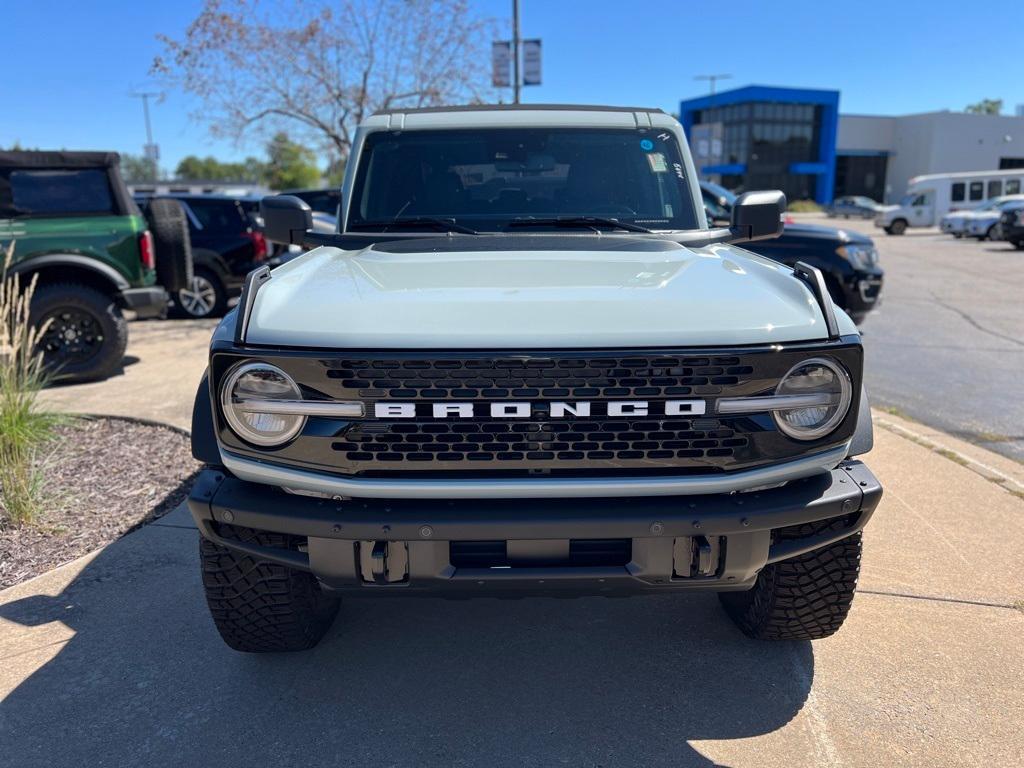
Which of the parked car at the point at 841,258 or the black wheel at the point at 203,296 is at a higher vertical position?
the parked car at the point at 841,258

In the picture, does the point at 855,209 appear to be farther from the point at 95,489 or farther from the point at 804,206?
the point at 95,489

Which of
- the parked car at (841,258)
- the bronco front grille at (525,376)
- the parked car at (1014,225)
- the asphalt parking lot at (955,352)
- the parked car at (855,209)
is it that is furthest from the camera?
the parked car at (855,209)

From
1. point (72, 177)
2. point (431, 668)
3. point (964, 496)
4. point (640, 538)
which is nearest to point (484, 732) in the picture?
point (431, 668)

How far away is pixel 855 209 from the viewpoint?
5500 centimetres

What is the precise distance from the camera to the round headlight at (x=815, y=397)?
242cm

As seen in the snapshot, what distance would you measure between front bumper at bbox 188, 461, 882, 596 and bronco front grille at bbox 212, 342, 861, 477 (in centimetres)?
11

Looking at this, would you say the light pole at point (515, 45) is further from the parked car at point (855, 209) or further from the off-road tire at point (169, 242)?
the parked car at point (855, 209)

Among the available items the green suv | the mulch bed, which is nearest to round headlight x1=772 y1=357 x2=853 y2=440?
the mulch bed

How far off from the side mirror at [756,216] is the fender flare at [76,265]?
19.3 feet

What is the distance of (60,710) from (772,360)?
259cm

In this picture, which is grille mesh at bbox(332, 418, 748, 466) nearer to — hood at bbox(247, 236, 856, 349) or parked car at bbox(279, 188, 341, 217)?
hood at bbox(247, 236, 856, 349)

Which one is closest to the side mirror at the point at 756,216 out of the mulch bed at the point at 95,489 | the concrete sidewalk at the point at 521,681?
the concrete sidewalk at the point at 521,681

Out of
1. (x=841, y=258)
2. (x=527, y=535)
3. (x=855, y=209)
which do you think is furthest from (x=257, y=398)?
(x=855, y=209)

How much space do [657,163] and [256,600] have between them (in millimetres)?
2690
